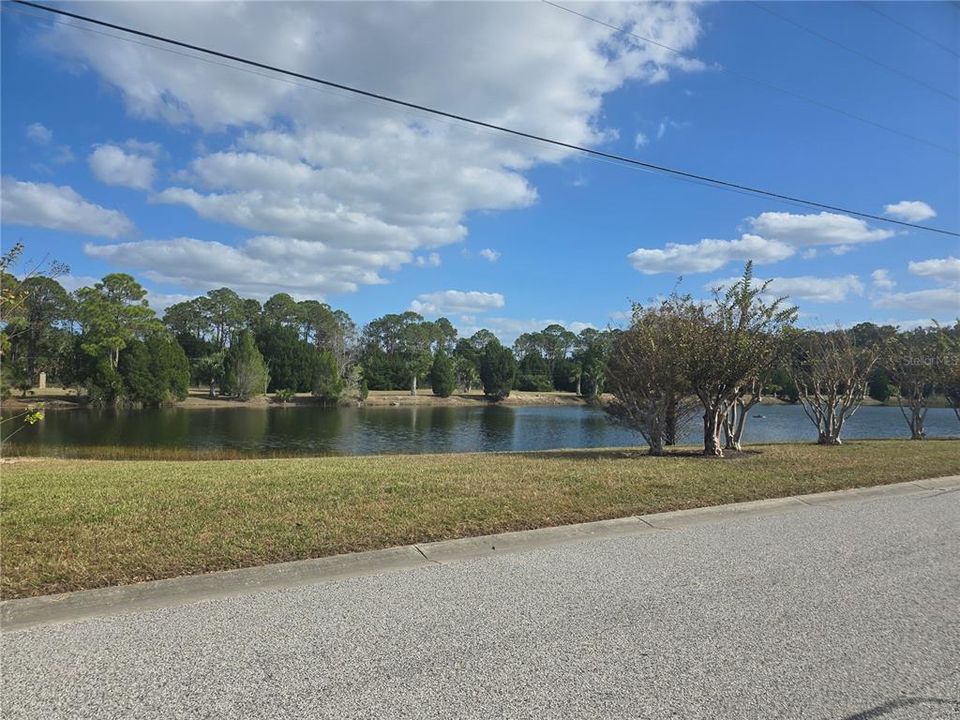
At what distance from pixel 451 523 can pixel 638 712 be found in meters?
3.58

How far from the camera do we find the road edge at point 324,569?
165 inches

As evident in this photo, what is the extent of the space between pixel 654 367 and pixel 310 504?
402 inches

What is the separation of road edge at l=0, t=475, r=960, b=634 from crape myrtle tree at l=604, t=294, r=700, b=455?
669 cm

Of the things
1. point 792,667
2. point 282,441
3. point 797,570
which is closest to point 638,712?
point 792,667

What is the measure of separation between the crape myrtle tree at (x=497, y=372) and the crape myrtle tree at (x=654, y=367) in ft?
223

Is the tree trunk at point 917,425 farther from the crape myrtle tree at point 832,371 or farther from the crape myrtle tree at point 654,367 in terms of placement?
the crape myrtle tree at point 654,367

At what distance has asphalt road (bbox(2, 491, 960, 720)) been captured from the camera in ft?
10.3

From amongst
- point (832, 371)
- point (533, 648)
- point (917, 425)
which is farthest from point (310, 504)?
point (917, 425)

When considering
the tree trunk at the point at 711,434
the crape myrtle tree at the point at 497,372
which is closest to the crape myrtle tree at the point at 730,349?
the tree trunk at the point at 711,434

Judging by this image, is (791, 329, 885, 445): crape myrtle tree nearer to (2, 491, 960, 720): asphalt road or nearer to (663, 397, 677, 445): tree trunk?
(663, 397, 677, 445): tree trunk

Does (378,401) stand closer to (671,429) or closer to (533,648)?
(671,429)

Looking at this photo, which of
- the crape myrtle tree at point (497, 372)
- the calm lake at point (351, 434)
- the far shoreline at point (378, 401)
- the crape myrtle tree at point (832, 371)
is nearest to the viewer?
the crape myrtle tree at point (832, 371)

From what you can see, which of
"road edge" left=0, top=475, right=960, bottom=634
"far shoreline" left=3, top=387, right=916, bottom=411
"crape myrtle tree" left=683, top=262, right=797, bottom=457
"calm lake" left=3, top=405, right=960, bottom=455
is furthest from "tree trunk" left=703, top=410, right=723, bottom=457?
"far shoreline" left=3, top=387, right=916, bottom=411

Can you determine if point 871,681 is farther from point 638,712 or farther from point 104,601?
point 104,601
